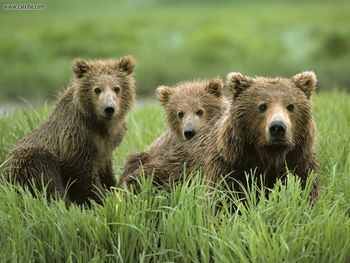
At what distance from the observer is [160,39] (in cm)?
2005

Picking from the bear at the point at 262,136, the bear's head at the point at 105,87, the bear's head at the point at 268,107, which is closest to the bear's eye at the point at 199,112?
the bear's head at the point at 105,87

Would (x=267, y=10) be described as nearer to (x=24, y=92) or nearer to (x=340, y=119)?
(x=24, y=92)

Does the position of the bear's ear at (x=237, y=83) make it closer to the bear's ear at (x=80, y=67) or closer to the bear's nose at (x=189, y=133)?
the bear's nose at (x=189, y=133)

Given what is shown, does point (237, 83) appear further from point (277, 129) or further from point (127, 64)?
point (127, 64)

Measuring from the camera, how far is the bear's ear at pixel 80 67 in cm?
632

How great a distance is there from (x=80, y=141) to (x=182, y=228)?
5.39ft

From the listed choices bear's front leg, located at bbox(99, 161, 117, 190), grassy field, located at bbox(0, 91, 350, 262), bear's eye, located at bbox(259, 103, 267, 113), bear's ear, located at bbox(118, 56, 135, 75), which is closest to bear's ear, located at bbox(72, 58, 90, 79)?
bear's ear, located at bbox(118, 56, 135, 75)

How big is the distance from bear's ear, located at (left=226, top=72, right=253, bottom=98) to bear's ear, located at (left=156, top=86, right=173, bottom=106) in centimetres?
175

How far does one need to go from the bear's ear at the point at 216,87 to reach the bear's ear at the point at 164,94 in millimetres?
347

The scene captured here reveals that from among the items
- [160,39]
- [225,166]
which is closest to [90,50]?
[160,39]

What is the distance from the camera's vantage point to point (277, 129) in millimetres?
4781

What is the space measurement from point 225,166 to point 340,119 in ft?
7.76

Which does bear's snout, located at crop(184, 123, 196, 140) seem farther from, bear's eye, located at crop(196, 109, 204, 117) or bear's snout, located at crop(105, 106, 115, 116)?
bear's snout, located at crop(105, 106, 115, 116)

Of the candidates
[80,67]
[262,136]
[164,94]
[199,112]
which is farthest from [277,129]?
[164,94]
